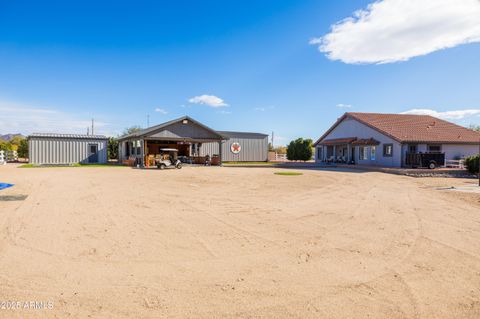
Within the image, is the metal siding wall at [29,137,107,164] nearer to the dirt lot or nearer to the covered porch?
the dirt lot

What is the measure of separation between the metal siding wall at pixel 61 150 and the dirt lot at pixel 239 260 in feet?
84.7

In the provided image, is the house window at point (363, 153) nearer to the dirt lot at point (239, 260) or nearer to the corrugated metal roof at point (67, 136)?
the dirt lot at point (239, 260)

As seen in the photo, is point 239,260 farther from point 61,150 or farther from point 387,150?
point 61,150

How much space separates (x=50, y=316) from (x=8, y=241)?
3354mm

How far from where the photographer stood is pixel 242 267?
15.1 feet

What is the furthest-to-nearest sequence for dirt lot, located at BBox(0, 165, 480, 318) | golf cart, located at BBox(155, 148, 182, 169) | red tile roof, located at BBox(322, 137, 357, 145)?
red tile roof, located at BBox(322, 137, 357, 145), golf cart, located at BBox(155, 148, 182, 169), dirt lot, located at BBox(0, 165, 480, 318)

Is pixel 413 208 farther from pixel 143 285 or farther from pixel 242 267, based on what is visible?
pixel 143 285

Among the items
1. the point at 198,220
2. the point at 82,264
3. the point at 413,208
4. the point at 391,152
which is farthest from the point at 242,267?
A: the point at 391,152

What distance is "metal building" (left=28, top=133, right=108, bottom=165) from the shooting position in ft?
100

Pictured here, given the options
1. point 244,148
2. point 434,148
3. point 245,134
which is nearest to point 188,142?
point 244,148

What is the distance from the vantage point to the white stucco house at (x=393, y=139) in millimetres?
27312

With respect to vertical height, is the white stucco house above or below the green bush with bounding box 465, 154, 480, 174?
above

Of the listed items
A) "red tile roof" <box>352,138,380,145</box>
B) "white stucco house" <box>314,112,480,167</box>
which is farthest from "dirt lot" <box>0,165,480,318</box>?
"red tile roof" <box>352,138,380,145</box>

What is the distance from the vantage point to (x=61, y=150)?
31.7 m
